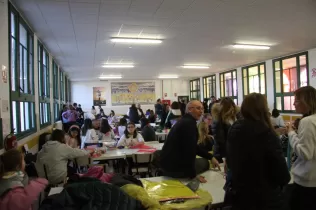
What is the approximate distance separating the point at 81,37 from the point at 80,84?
11.0 metres

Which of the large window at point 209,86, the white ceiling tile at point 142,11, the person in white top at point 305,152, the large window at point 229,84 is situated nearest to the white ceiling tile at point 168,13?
the white ceiling tile at point 142,11

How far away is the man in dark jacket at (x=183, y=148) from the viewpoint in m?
2.43

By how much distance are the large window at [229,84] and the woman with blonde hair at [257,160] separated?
1132 cm

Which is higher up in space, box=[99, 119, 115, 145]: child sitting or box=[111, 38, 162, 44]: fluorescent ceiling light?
box=[111, 38, 162, 44]: fluorescent ceiling light

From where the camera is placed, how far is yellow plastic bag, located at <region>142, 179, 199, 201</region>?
204 centimetres

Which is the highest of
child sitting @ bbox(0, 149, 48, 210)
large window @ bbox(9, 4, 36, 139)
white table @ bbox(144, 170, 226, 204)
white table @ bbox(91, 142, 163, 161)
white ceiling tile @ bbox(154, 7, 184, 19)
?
white ceiling tile @ bbox(154, 7, 184, 19)

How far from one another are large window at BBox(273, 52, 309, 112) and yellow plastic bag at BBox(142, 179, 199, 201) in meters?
8.13

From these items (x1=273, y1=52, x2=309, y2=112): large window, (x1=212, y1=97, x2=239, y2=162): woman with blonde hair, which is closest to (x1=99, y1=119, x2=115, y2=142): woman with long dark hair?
(x1=212, y1=97, x2=239, y2=162): woman with blonde hair

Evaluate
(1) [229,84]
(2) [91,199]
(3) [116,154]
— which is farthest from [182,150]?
(1) [229,84]

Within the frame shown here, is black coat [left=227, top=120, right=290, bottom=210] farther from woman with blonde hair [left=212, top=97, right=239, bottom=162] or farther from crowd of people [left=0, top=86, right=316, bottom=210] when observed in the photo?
woman with blonde hair [left=212, top=97, right=239, bottom=162]

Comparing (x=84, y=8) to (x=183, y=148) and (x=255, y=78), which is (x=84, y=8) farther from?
(x=255, y=78)

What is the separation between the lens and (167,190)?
7.06 feet

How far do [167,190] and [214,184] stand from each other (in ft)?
1.76

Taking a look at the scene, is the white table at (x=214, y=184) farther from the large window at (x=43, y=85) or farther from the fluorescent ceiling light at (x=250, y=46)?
the fluorescent ceiling light at (x=250, y=46)
